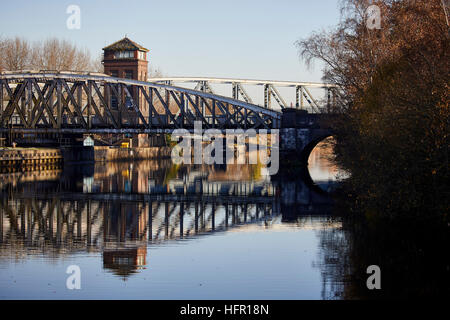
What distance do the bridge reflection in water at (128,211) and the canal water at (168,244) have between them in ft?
0.16

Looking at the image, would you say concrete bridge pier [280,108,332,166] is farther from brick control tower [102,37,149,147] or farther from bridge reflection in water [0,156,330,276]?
brick control tower [102,37,149,147]

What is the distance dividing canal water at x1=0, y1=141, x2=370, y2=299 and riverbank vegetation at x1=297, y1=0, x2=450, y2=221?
7.49ft

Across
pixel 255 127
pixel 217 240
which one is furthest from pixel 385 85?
pixel 255 127

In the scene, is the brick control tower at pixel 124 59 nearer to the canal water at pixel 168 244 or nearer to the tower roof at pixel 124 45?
the tower roof at pixel 124 45

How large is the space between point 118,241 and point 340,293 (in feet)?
28.9

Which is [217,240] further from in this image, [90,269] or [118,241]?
[90,269]

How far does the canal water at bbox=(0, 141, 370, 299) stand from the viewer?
52.0 feet

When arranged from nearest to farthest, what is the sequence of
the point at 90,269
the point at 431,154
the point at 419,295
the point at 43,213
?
the point at 419,295, the point at 90,269, the point at 431,154, the point at 43,213

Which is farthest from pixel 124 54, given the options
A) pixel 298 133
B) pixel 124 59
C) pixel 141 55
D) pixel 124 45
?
pixel 298 133

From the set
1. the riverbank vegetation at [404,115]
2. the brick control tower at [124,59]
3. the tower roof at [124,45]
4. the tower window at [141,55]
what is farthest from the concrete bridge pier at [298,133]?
the tower roof at [124,45]

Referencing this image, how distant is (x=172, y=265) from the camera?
1839cm

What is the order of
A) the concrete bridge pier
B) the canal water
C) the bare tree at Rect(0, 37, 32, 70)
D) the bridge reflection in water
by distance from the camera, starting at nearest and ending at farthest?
the canal water < the bridge reflection in water < the concrete bridge pier < the bare tree at Rect(0, 37, 32, 70)

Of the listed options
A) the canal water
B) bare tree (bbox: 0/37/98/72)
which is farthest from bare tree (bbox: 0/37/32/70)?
the canal water

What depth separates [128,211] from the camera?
31.0 m
